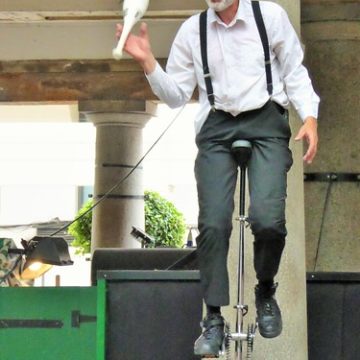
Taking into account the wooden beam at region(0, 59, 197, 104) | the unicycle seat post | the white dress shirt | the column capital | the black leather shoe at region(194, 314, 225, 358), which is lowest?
the black leather shoe at region(194, 314, 225, 358)

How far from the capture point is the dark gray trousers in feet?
13.4

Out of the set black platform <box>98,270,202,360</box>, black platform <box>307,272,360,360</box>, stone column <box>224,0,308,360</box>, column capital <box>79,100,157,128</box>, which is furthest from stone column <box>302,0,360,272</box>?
column capital <box>79,100,157,128</box>

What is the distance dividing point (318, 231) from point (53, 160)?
1113 cm

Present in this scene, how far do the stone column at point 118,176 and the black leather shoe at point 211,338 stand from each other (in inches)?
315

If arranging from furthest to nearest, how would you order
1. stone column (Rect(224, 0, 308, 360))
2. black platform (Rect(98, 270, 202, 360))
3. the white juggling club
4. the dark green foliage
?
1. the dark green foliage
2. black platform (Rect(98, 270, 202, 360))
3. stone column (Rect(224, 0, 308, 360))
4. the white juggling club

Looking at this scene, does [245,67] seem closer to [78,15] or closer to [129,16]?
[129,16]

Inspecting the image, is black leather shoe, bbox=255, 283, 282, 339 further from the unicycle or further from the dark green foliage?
the dark green foliage

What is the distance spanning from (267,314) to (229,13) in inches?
45.8

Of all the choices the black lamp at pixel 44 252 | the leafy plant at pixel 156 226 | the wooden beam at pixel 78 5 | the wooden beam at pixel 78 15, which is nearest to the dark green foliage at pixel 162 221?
the leafy plant at pixel 156 226

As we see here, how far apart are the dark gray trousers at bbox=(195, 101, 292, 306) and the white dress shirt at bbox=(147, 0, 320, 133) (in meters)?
0.07

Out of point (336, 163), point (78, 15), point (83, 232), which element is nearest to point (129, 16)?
point (336, 163)

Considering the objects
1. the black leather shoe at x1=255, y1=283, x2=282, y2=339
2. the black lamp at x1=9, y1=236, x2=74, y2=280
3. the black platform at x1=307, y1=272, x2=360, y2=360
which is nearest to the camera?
the black leather shoe at x1=255, y1=283, x2=282, y2=339

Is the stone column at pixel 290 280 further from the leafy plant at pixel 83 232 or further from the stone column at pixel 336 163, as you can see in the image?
the leafy plant at pixel 83 232

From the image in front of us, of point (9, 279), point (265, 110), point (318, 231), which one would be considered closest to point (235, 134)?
point (265, 110)
